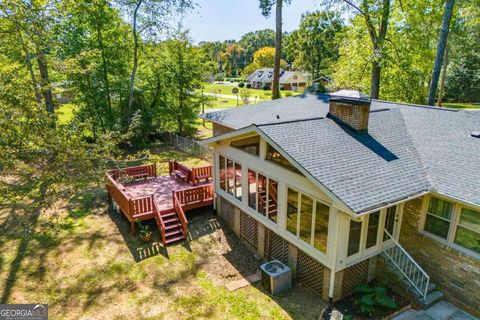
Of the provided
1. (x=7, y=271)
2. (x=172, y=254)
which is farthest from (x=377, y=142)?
(x=7, y=271)

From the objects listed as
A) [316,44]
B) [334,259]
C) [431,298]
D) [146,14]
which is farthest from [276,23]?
[316,44]

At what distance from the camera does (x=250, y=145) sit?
10703mm

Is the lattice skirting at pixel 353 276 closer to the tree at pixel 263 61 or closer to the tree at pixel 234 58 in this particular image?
the tree at pixel 263 61

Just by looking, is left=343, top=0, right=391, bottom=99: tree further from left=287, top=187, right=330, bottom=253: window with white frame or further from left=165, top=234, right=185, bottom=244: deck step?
left=165, top=234, right=185, bottom=244: deck step

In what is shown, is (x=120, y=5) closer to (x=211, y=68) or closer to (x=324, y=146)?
(x=211, y=68)

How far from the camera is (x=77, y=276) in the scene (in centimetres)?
1019

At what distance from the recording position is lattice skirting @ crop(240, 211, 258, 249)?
1157 cm

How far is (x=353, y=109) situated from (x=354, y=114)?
0.17m

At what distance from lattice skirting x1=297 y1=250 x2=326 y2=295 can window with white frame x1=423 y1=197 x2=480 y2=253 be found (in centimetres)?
327

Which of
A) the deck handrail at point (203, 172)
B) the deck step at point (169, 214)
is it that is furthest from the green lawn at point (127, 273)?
the deck handrail at point (203, 172)

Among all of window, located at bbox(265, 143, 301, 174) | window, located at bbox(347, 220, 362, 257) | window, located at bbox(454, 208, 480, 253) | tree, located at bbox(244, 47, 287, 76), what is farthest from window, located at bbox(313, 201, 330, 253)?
tree, located at bbox(244, 47, 287, 76)

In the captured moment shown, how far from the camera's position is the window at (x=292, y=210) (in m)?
9.20

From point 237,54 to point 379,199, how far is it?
119 m

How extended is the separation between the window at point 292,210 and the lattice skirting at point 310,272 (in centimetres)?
80
